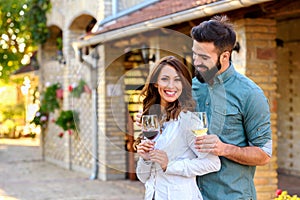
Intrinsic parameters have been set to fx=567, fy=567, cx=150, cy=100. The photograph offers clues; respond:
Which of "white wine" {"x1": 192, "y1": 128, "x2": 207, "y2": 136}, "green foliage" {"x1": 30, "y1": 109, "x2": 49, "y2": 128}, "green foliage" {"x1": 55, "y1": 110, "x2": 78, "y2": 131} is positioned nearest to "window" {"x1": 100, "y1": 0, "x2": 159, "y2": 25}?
"green foliage" {"x1": 55, "y1": 110, "x2": 78, "y2": 131}

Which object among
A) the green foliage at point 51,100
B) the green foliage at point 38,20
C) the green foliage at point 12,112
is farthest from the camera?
the green foliage at point 12,112

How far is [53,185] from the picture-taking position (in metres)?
9.12

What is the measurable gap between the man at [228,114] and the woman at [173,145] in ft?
0.23

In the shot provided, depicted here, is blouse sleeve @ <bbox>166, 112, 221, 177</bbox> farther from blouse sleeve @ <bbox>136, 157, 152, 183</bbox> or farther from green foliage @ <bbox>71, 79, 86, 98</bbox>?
green foliage @ <bbox>71, 79, 86, 98</bbox>

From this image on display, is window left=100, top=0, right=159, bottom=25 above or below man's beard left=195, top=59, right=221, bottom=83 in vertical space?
above

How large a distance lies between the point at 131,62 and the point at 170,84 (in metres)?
7.27

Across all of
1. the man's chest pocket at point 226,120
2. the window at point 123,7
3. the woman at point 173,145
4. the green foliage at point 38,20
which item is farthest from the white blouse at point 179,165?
the green foliage at point 38,20

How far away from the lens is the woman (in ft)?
7.47

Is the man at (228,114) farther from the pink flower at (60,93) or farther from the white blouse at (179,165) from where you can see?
the pink flower at (60,93)

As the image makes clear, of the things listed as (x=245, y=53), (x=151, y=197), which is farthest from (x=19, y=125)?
(x=151, y=197)

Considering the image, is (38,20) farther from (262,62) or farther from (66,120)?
(262,62)

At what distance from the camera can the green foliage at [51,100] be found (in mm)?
11812

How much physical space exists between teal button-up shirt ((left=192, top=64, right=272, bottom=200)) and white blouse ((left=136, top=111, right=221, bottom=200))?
0.08 metres

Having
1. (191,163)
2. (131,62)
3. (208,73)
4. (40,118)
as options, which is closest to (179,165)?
(191,163)
